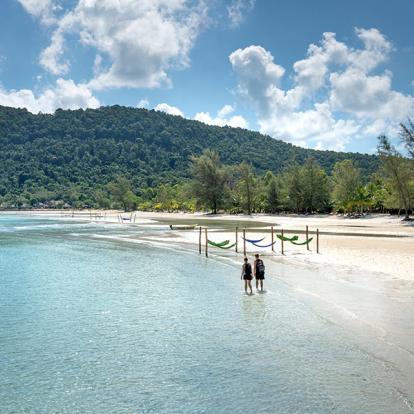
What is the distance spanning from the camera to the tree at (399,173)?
6738 centimetres

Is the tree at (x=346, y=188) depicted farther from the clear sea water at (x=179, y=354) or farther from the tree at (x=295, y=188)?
the clear sea water at (x=179, y=354)

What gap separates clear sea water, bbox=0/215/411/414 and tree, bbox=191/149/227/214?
89.9m

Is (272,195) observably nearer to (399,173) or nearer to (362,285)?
(399,173)

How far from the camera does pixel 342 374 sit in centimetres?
1077

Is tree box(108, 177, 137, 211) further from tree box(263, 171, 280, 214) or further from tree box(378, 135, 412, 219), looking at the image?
tree box(378, 135, 412, 219)

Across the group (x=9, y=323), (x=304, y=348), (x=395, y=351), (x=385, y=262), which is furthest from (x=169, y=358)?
(x=385, y=262)

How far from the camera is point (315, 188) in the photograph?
9575 centimetres

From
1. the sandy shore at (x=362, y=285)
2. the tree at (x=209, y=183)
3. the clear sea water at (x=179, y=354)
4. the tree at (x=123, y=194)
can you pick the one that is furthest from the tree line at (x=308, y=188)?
the clear sea water at (x=179, y=354)

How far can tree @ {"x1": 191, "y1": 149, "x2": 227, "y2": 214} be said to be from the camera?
373 feet

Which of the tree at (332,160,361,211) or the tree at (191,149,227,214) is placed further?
the tree at (191,149,227,214)

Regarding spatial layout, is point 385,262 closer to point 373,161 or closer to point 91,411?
point 91,411

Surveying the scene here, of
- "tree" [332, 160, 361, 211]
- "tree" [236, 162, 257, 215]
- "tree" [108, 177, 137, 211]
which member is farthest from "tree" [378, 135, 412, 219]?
"tree" [108, 177, 137, 211]

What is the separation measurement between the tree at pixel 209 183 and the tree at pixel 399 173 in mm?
48761

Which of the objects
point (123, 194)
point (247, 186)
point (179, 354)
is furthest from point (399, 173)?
point (123, 194)
